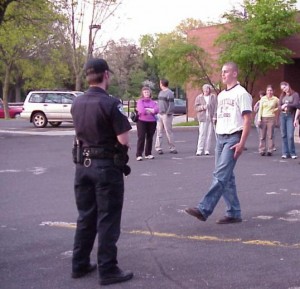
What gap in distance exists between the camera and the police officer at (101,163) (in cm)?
525

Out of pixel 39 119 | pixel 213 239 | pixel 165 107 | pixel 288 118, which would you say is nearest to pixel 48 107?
pixel 39 119

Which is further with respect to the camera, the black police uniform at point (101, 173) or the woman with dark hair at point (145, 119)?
the woman with dark hair at point (145, 119)

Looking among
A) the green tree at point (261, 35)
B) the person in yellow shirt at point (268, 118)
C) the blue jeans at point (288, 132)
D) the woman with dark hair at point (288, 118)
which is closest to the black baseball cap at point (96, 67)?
the woman with dark hair at point (288, 118)

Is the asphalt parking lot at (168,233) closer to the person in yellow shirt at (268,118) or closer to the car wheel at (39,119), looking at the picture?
the person in yellow shirt at (268,118)

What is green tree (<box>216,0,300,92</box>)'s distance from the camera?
89.8ft

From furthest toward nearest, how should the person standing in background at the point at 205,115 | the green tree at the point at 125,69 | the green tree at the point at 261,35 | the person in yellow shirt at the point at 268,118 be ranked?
the green tree at the point at 125,69 < the green tree at the point at 261,35 < the person standing in background at the point at 205,115 < the person in yellow shirt at the point at 268,118

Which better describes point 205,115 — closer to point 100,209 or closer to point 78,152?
point 78,152

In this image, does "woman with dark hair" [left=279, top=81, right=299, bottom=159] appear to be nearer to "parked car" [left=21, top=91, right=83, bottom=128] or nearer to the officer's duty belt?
the officer's duty belt

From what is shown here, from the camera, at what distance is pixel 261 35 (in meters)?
27.6

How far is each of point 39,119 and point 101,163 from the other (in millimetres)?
24584

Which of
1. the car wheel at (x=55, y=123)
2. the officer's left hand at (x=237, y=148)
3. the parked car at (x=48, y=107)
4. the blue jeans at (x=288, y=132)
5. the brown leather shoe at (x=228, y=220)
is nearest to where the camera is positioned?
the officer's left hand at (x=237, y=148)

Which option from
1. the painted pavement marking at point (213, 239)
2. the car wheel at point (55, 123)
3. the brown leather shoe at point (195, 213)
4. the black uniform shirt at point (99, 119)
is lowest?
the painted pavement marking at point (213, 239)

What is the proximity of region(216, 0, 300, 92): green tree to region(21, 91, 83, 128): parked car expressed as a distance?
7819mm

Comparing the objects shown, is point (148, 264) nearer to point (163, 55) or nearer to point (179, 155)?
point (179, 155)
